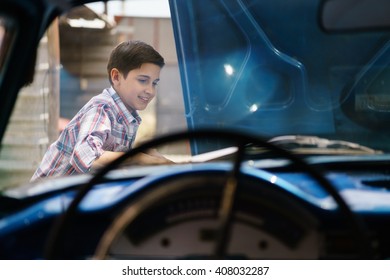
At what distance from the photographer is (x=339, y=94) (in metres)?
2.03

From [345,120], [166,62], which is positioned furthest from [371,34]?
[166,62]

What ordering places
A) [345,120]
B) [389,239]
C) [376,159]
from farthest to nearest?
[345,120] < [376,159] < [389,239]

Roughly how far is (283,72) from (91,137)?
0.78 metres

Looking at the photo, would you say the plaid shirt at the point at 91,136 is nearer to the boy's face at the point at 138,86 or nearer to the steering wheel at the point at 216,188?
the boy's face at the point at 138,86

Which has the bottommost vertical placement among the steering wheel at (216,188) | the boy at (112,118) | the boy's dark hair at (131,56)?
the steering wheel at (216,188)

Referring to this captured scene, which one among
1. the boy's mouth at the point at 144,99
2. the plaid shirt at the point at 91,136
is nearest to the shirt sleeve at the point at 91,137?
the plaid shirt at the point at 91,136

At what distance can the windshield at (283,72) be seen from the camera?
2.00 metres

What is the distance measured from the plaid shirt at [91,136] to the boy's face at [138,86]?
0.03 metres

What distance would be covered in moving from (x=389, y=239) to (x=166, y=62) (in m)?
1.04

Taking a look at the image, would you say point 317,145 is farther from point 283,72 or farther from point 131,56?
point 131,56

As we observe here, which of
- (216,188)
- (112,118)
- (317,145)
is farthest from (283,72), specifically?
(216,188)

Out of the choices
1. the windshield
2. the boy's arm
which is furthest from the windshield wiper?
the boy's arm

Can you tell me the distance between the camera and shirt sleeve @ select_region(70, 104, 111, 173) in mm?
1899
